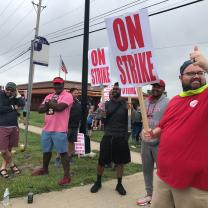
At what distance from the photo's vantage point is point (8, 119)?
6414 millimetres

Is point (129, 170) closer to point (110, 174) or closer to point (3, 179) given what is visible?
point (110, 174)

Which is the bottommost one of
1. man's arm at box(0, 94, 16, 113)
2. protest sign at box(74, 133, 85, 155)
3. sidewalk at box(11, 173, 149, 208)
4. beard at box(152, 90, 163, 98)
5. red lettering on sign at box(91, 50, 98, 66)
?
sidewalk at box(11, 173, 149, 208)

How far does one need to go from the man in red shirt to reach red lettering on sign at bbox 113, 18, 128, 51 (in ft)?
3.70

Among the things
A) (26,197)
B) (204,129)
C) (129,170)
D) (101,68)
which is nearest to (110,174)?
(129,170)

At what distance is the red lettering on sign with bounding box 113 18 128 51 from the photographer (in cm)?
376

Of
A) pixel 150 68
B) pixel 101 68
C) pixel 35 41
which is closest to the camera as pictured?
pixel 150 68

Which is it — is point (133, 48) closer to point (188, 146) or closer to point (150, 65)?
point (150, 65)

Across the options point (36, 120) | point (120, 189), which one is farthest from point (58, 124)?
point (36, 120)

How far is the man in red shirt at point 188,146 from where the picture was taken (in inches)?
101

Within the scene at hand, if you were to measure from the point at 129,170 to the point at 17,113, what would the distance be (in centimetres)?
261

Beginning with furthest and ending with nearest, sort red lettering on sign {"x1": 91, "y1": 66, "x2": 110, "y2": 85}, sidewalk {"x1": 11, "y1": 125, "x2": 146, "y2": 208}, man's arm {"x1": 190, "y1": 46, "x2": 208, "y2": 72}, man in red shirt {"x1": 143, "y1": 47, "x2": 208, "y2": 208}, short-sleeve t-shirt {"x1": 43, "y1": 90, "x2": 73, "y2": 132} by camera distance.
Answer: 1. red lettering on sign {"x1": 91, "y1": 66, "x2": 110, "y2": 85}
2. short-sleeve t-shirt {"x1": 43, "y1": 90, "x2": 73, "y2": 132}
3. sidewalk {"x1": 11, "y1": 125, "x2": 146, "y2": 208}
4. man in red shirt {"x1": 143, "y1": 47, "x2": 208, "y2": 208}
5. man's arm {"x1": 190, "y1": 46, "x2": 208, "y2": 72}

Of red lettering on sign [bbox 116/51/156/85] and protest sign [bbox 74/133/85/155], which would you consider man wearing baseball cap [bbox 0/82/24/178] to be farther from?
red lettering on sign [bbox 116/51/156/85]

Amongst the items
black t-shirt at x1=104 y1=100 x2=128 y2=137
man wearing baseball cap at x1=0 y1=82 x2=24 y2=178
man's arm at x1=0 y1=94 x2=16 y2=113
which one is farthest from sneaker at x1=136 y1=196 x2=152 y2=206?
man's arm at x1=0 y1=94 x2=16 y2=113

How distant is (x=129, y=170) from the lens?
7238 mm
